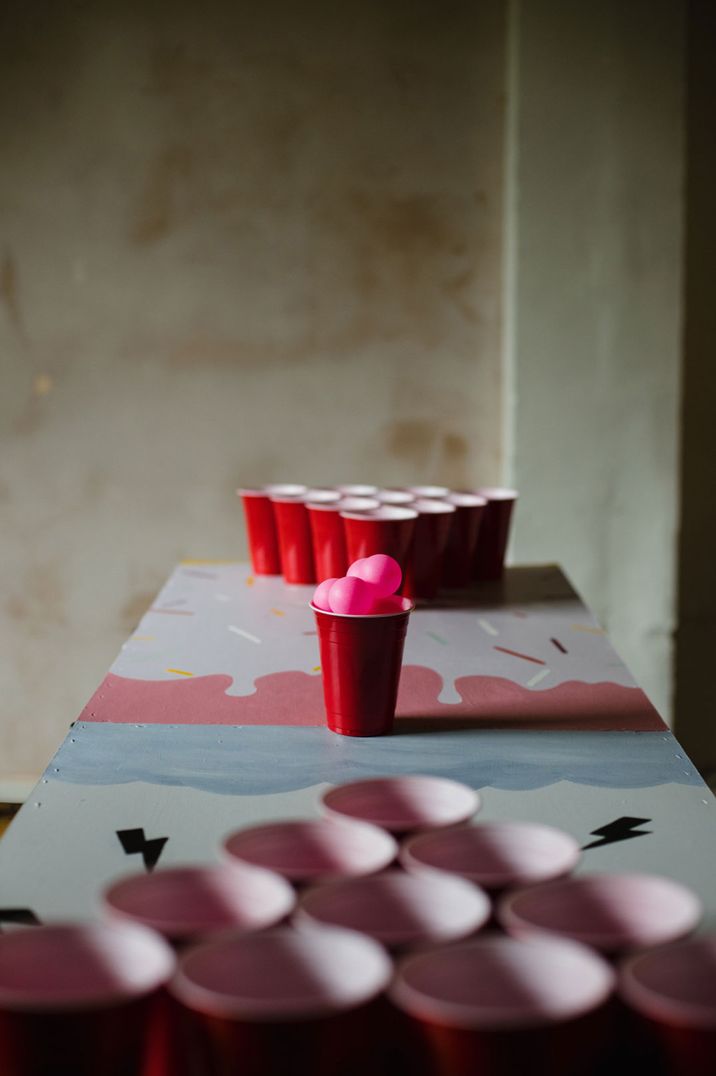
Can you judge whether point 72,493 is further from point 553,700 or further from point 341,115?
point 553,700

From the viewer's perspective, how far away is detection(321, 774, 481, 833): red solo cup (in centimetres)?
97

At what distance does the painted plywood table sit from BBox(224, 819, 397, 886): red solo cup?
0.48 ft

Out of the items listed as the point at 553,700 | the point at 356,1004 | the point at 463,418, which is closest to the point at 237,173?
the point at 463,418

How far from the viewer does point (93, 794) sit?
1.16m

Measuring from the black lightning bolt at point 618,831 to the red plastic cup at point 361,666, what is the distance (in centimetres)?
35

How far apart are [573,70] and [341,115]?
0.63 metres

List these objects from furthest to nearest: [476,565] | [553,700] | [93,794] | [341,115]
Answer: [341,115]
[476,565]
[553,700]
[93,794]

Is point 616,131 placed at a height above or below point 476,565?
above

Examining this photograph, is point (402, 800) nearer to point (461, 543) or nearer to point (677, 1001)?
point (677, 1001)

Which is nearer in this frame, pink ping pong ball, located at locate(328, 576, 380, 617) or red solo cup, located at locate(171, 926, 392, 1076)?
red solo cup, located at locate(171, 926, 392, 1076)

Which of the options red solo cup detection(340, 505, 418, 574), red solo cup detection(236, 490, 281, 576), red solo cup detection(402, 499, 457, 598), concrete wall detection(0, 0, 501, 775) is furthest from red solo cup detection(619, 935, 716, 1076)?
concrete wall detection(0, 0, 501, 775)

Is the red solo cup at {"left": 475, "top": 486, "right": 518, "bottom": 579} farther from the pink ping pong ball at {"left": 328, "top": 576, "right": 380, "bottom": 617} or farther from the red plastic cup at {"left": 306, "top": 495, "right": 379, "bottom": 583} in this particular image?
the pink ping pong ball at {"left": 328, "top": 576, "right": 380, "bottom": 617}

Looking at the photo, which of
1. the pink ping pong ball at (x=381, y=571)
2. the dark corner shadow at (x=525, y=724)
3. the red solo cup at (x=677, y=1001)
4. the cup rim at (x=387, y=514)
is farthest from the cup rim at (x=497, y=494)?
the red solo cup at (x=677, y=1001)

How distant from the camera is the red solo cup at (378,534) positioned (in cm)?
191
